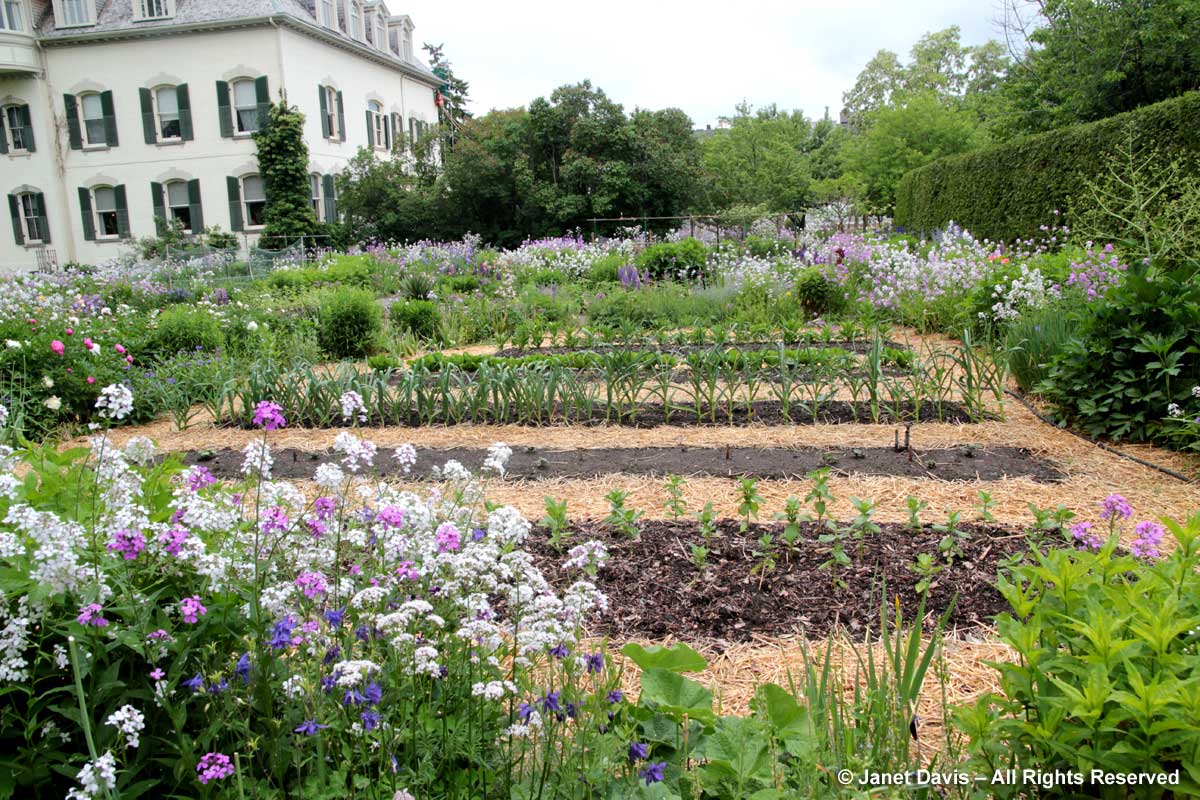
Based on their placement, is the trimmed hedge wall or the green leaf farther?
the trimmed hedge wall

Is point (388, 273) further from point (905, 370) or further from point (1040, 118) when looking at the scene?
point (1040, 118)

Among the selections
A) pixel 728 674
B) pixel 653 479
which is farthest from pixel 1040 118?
pixel 728 674

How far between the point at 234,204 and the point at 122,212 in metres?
3.73

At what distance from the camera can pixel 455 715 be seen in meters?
1.60

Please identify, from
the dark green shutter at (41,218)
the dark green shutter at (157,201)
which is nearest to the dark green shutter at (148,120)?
the dark green shutter at (157,201)

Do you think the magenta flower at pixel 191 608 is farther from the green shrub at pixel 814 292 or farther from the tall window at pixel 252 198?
the tall window at pixel 252 198

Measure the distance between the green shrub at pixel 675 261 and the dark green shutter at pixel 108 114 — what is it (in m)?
19.6

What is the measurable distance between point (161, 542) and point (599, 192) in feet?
71.6

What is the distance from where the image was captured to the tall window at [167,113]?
75.9 feet

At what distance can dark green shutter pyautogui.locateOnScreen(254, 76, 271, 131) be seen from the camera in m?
22.3

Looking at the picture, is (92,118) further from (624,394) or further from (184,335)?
(624,394)

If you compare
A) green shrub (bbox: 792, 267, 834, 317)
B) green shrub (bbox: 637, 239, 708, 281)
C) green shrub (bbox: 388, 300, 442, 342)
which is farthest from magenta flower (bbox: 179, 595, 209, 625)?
green shrub (bbox: 637, 239, 708, 281)

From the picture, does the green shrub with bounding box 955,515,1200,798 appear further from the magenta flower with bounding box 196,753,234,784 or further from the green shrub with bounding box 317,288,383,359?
the green shrub with bounding box 317,288,383,359

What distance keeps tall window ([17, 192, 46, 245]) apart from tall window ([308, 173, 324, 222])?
864cm
